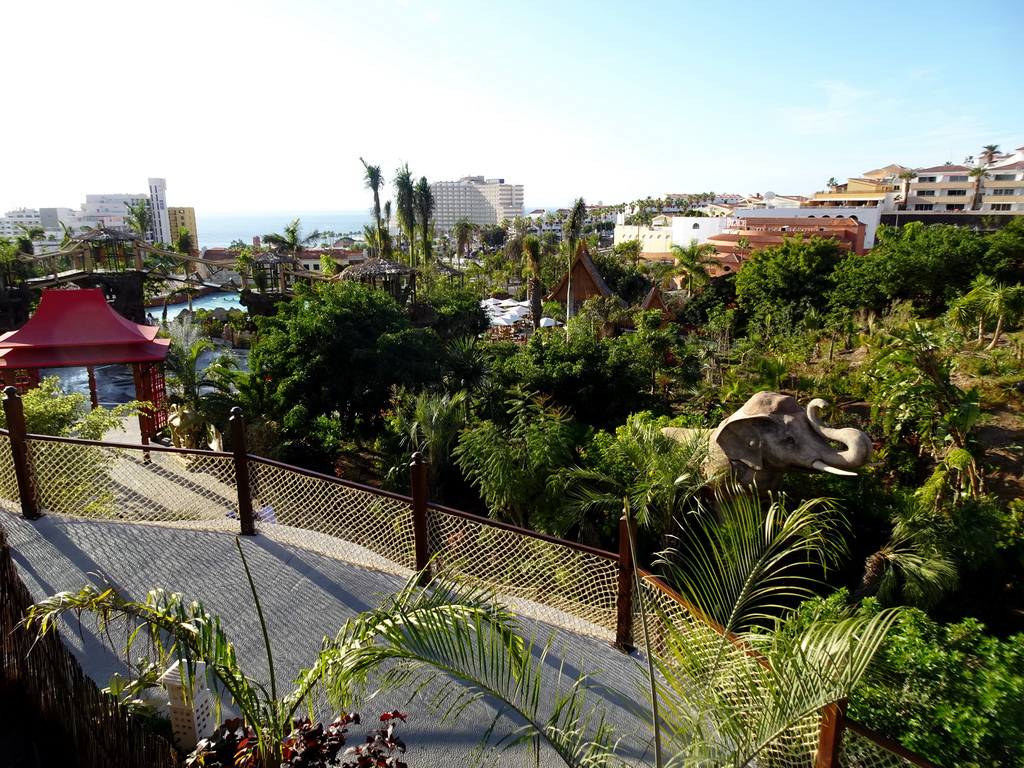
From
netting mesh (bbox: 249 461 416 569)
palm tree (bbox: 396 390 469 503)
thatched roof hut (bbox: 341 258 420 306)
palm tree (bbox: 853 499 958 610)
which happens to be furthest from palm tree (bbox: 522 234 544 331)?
netting mesh (bbox: 249 461 416 569)

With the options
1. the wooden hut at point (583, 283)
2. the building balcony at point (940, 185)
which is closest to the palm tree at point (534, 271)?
the wooden hut at point (583, 283)

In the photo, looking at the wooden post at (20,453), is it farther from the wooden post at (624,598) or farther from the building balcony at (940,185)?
the building balcony at (940,185)

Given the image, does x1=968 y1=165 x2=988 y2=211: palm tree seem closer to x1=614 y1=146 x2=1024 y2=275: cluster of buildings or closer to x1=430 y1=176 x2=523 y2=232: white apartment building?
x1=614 y1=146 x2=1024 y2=275: cluster of buildings

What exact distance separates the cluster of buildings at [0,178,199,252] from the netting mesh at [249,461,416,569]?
3708 inches

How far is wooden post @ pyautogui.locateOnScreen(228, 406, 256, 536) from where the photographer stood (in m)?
4.61

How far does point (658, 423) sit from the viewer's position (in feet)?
28.3

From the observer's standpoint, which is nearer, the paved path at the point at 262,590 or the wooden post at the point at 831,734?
the wooden post at the point at 831,734

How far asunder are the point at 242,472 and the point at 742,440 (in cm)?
468

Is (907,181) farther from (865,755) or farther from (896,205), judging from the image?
(865,755)

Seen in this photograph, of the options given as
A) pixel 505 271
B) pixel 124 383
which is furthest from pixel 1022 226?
pixel 505 271

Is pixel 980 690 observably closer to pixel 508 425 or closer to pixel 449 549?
pixel 449 549

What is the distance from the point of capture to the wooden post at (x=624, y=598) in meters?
3.67

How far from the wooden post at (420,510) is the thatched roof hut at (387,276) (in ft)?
49.7

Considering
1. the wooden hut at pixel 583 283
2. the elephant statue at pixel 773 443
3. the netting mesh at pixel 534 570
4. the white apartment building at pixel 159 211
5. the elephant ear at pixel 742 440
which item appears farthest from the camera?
the white apartment building at pixel 159 211
